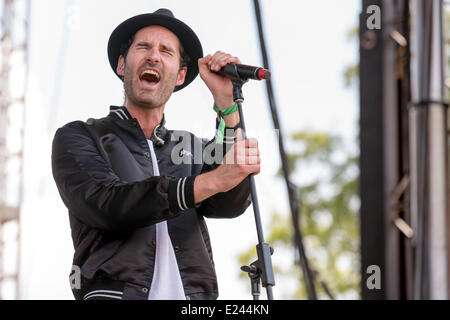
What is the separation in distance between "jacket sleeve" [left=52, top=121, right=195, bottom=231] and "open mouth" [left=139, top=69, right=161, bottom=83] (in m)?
0.26

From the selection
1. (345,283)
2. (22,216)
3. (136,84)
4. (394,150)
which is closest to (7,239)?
(22,216)

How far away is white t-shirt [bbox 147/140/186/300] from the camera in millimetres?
1933

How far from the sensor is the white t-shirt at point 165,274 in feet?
6.34

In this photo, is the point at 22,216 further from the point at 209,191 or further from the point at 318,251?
the point at 318,251

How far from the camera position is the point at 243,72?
6.31 feet

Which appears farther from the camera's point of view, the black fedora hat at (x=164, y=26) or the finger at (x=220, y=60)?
the black fedora hat at (x=164, y=26)

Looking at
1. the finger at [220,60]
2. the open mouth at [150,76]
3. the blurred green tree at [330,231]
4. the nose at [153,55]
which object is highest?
the nose at [153,55]

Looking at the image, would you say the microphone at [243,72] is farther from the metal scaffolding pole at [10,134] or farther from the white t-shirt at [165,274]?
the metal scaffolding pole at [10,134]

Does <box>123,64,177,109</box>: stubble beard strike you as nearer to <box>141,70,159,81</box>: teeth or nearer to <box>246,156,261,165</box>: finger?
<box>141,70,159,81</box>: teeth

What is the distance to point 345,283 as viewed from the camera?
13.2 metres

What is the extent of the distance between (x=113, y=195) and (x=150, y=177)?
0.10 m

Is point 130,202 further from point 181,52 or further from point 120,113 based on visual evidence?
point 181,52

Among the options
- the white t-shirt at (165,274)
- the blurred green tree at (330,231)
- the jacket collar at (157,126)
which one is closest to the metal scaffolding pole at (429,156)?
the jacket collar at (157,126)

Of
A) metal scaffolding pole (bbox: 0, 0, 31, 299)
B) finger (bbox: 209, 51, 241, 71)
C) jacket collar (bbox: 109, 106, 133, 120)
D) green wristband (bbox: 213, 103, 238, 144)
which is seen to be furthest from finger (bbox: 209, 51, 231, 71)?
metal scaffolding pole (bbox: 0, 0, 31, 299)
